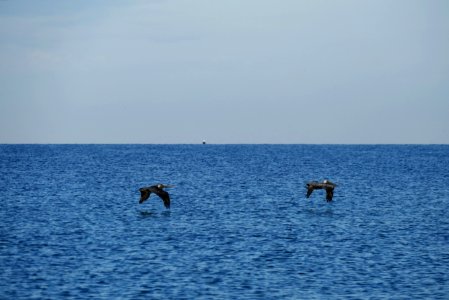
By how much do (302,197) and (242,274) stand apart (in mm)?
36155

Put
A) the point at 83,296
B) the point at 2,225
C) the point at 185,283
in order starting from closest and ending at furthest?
1. the point at 83,296
2. the point at 185,283
3. the point at 2,225

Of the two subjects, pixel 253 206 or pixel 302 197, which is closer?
pixel 253 206

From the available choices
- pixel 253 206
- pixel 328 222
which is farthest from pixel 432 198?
pixel 328 222

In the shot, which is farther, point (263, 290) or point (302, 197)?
point (302, 197)

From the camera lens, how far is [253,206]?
2329 inches

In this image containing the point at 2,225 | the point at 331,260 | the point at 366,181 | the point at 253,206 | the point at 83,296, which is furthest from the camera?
the point at 366,181

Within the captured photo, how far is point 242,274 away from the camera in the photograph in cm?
3231

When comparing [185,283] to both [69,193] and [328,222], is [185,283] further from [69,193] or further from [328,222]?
[69,193]

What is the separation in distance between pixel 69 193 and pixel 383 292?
4657 centimetres

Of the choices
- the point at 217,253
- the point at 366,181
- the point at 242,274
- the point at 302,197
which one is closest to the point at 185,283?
the point at 242,274

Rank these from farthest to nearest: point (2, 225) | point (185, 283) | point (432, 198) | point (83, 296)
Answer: point (432, 198)
point (2, 225)
point (185, 283)
point (83, 296)

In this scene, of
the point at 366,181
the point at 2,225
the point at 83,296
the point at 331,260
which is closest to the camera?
the point at 83,296

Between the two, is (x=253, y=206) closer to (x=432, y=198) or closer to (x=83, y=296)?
(x=432, y=198)

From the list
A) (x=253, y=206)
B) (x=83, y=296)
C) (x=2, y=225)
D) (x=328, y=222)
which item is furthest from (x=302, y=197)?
(x=83, y=296)
